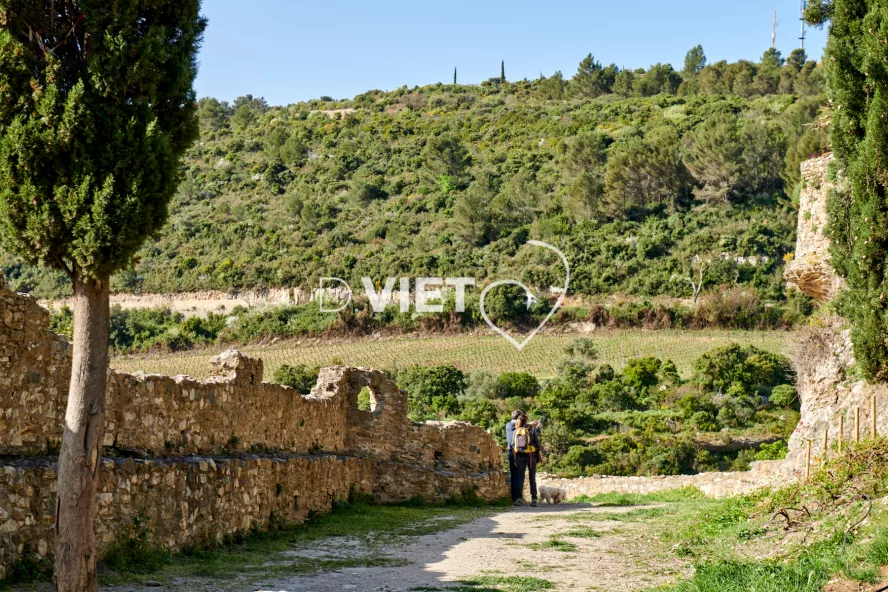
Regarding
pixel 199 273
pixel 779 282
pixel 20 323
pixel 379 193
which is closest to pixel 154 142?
pixel 20 323

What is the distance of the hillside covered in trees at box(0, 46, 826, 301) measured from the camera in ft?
207

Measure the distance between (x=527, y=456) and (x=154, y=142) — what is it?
43.2ft

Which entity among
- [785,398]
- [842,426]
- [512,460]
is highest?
[842,426]

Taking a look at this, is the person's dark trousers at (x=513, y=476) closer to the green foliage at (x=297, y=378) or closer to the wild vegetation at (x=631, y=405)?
the wild vegetation at (x=631, y=405)

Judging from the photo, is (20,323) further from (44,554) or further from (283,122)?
Answer: (283,122)

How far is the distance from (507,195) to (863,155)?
2556 inches

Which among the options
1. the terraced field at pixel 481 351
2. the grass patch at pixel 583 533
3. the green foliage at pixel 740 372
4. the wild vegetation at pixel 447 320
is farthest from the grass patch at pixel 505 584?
the wild vegetation at pixel 447 320

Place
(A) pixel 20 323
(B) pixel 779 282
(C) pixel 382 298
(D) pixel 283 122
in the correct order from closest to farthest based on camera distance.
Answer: (A) pixel 20 323 < (B) pixel 779 282 < (C) pixel 382 298 < (D) pixel 283 122

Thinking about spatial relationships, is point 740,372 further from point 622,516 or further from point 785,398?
point 622,516

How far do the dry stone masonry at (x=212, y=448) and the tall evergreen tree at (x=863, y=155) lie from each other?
289 inches

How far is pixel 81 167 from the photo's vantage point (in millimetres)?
7125

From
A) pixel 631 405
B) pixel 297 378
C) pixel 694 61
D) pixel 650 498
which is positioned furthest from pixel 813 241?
pixel 694 61

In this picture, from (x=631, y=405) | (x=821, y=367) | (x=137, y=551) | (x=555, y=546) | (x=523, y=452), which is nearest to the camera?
(x=137, y=551)

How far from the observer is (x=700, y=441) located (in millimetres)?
33094
